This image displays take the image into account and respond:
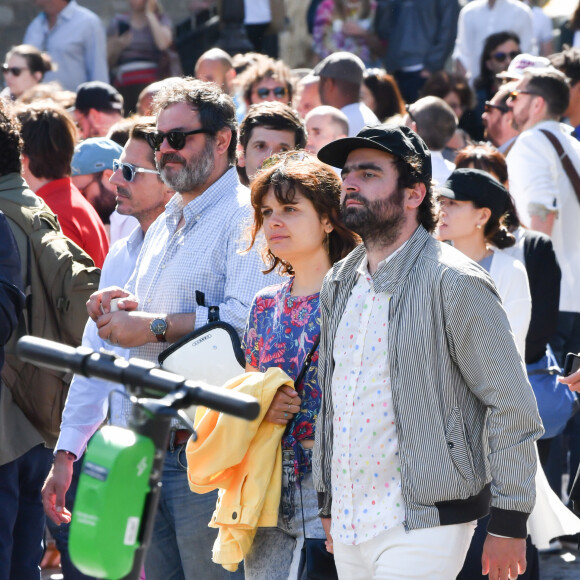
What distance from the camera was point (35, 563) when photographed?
4.62m

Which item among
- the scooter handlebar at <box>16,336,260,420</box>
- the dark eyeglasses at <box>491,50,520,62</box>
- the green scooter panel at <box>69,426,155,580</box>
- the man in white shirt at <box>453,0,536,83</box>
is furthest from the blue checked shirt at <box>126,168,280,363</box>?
the man in white shirt at <box>453,0,536,83</box>

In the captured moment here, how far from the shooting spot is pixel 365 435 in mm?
3258

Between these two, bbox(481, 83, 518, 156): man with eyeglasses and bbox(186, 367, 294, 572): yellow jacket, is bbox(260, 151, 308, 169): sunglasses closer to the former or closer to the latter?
bbox(186, 367, 294, 572): yellow jacket

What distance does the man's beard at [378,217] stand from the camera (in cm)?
335

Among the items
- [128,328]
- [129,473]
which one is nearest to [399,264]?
[128,328]

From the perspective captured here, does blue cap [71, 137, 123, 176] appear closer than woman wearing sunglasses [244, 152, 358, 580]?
No

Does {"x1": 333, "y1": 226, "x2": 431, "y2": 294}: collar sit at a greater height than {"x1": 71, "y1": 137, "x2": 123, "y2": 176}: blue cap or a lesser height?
greater

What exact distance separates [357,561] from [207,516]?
32.5 inches

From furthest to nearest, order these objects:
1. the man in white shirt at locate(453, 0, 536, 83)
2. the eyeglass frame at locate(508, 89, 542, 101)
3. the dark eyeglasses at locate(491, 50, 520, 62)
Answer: the man in white shirt at locate(453, 0, 536, 83), the dark eyeglasses at locate(491, 50, 520, 62), the eyeglass frame at locate(508, 89, 542, 101)

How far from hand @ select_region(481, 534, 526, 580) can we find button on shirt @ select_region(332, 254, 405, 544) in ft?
0.92

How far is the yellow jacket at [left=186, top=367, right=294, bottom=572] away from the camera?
3.51 metres

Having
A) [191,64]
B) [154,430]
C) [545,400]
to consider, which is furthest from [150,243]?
[191,64]

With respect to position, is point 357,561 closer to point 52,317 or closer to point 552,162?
point 52,317

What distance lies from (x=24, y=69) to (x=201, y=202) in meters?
6.19
